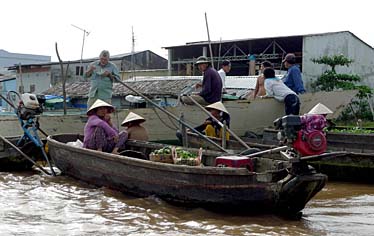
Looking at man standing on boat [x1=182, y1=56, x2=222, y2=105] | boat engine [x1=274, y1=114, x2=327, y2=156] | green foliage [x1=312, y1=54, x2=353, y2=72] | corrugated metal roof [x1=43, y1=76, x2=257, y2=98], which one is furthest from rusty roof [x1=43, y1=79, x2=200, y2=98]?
boat engine [x1=274, y1=114, x2=327, y2=156]

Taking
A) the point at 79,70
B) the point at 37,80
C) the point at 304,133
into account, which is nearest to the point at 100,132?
the point at 304,133

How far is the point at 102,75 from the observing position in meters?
9.54

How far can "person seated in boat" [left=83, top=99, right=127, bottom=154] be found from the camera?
736 cm

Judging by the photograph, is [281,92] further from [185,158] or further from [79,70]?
[79,70]

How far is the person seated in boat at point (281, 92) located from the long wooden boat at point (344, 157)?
98cm

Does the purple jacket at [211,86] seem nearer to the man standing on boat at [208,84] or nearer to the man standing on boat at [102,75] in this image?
the man standing on boat at [208,84]

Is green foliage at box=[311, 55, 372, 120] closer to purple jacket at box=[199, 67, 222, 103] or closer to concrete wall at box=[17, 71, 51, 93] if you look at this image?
purple jacket at box=[199, 67, 222, 103]

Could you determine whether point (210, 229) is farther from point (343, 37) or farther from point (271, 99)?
point (343, 37)

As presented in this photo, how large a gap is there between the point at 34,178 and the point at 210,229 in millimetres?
4456

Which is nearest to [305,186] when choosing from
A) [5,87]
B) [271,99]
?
[271,99]

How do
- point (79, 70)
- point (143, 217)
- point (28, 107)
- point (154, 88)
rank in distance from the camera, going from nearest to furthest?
point (143, 217) < point (28, 107) < point (154, 88) < point (79, 70)

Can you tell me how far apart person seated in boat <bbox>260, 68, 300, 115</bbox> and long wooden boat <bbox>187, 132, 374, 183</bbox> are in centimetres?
98

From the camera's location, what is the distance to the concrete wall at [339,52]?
730 inches

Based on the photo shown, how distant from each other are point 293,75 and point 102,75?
390 centimetres
